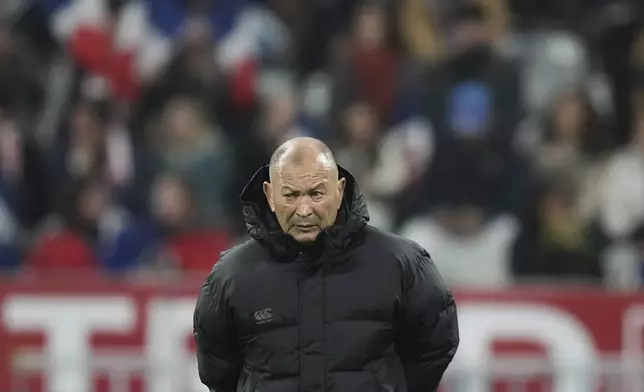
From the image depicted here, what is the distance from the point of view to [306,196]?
14.9 feet

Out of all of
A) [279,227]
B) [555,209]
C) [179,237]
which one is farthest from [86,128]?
[279,227]

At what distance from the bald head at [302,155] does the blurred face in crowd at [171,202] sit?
6167mm

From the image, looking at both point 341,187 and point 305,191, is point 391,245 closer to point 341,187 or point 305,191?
point 341,187

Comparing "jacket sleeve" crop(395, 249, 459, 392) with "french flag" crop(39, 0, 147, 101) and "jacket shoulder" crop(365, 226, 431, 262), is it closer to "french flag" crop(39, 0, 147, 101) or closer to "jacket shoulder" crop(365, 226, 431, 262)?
"jacket shoulder" crop(365, 226, 431, 262)

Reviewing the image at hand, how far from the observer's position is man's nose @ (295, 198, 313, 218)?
4.53 metres

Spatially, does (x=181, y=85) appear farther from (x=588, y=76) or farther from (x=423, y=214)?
(x=588, y=76)

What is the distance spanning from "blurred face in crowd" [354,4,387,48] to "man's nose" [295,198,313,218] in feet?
24.7

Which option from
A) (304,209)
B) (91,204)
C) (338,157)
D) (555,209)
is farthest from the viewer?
(338,157)

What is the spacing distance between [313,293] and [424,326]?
405mm

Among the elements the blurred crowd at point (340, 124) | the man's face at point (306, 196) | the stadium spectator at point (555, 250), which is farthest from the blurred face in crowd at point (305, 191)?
the stadium spectator at point (555, 250)

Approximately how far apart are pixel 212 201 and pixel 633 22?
398 centimetres

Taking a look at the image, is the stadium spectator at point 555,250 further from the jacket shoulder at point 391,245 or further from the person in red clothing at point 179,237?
the jacket shoulder at point 391,245

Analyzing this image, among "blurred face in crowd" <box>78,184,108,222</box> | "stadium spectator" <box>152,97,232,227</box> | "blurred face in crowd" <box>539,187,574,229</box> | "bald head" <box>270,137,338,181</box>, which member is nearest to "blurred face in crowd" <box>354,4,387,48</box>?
"stadium spectator" <box>152,97,232,227</box>

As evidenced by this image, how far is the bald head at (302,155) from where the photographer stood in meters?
4.57
